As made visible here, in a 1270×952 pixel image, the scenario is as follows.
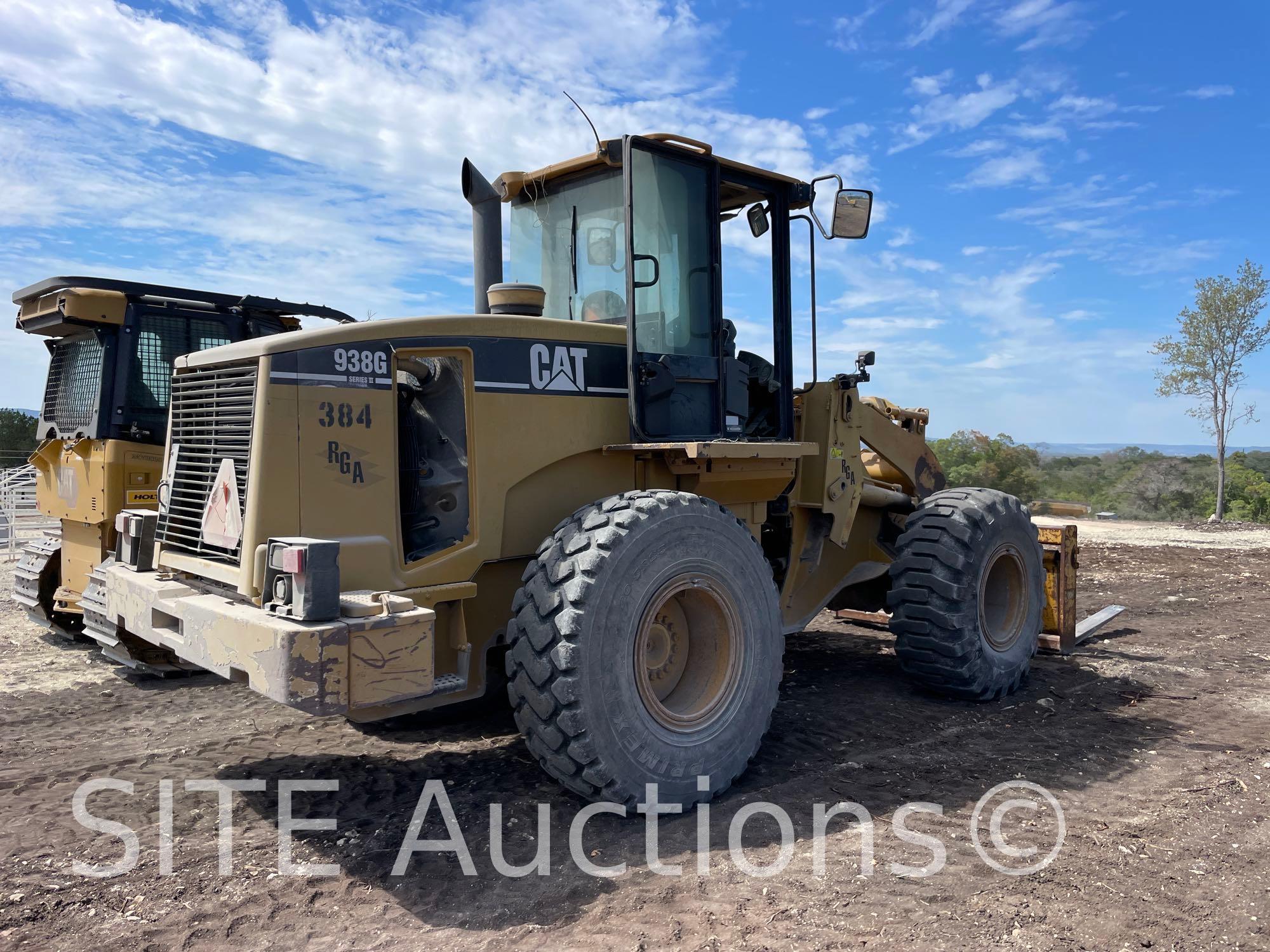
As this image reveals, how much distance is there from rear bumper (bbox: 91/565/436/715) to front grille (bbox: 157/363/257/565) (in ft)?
1.21

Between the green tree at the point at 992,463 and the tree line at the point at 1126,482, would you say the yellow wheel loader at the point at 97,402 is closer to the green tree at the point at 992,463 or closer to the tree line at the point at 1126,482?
the tree line at the point at 1126,482

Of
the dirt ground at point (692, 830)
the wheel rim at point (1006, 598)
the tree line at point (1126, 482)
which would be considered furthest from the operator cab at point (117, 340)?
the tree line at point (1126, 482)

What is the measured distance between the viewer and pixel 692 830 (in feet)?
12.7

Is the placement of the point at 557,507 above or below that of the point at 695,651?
above

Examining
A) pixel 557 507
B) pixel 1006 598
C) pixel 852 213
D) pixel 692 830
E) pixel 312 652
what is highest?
pixel 852 213

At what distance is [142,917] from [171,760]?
1819mm

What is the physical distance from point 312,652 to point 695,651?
1.92 meters

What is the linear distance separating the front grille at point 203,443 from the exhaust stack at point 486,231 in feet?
5.20

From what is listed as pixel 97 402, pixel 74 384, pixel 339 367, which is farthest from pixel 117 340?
pixel 339 367

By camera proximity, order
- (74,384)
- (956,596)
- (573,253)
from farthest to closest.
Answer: (74,384)
(956,596)
(573,253)

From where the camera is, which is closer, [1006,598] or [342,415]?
[342,415]

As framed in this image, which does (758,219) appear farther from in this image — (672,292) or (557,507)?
(557,507)

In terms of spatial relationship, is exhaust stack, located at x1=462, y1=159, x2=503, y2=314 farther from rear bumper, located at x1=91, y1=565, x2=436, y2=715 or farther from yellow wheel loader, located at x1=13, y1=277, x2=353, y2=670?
yellow wheel loader, located at x1=13, y1=277, x2=353, y2=670

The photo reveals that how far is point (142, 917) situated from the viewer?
10.6ft
